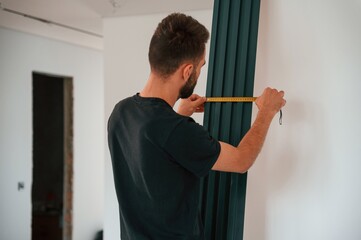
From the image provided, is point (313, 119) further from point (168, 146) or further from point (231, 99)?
point (168, 146)

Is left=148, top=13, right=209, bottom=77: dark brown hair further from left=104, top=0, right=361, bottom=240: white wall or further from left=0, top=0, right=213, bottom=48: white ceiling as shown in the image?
left=0, top=0, right=213, bottom=48: white ceiling

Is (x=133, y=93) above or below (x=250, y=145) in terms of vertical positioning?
above

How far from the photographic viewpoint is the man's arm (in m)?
1.26

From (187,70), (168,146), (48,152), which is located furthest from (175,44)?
(48,152)

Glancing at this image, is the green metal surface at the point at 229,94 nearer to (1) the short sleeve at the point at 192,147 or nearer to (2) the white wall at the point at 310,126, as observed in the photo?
(2) the white wall at the point at 310,126

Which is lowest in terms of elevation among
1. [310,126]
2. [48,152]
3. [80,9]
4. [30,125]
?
[48,152]

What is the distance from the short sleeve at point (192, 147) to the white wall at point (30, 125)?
2495 mm

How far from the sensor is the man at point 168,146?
1189 millimetres

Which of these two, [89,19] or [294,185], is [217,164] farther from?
[89,19]

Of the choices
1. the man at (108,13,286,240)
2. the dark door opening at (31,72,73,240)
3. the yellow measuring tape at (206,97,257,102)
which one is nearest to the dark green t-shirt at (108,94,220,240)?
the man at (108,13,286,240)

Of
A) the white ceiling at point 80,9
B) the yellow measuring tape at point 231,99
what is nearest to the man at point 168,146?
the yellow measuring tape at point 231,99

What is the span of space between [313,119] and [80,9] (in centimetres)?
180

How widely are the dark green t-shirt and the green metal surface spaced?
201mm

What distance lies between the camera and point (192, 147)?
118cm
